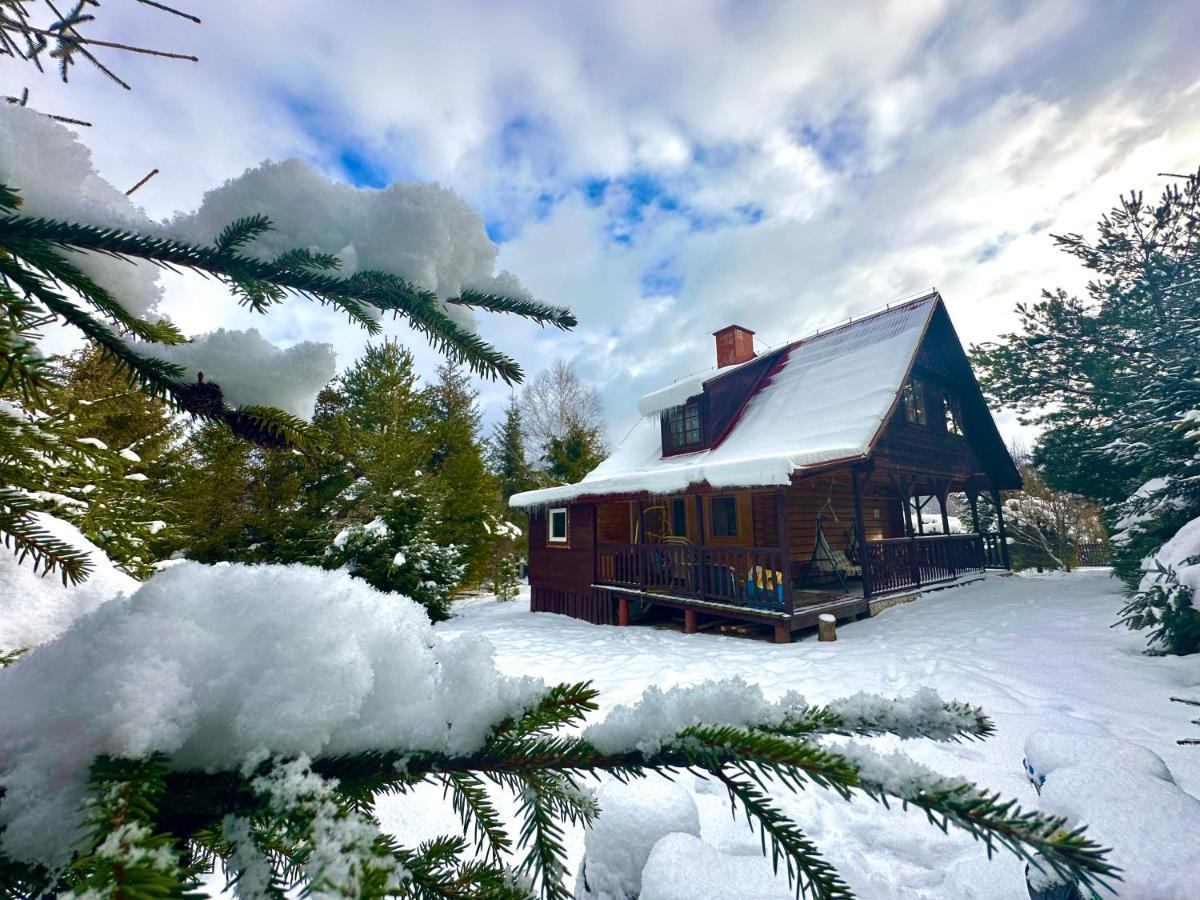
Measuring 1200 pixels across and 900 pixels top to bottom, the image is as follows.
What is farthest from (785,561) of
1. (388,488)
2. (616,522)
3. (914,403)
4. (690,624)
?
(388,488)

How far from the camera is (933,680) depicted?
5.09 metres

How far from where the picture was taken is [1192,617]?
4840 millimetres

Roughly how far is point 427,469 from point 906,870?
15781 mm

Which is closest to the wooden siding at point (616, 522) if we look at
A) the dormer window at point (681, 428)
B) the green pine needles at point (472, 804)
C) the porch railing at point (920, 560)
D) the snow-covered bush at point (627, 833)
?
the dormer window at point (681, 428)

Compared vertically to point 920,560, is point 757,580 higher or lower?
lower

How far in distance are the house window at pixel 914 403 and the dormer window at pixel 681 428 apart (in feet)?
15.2

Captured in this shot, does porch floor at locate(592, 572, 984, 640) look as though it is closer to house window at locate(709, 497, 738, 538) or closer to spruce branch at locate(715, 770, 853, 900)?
house window at locate(709, 497, 738, 538)

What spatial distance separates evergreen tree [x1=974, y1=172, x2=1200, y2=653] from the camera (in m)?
7.03

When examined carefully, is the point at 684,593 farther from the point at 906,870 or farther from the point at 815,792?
the point at 906,870

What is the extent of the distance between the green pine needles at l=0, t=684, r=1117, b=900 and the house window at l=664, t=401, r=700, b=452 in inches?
458

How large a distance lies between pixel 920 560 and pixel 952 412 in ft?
15.8

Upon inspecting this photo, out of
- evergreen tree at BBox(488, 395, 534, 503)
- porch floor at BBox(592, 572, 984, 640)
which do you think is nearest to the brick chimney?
porch floor at BBox(592, 572, 984, 640)

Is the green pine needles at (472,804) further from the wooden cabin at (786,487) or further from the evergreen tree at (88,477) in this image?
the wooden cabin at (786,487)

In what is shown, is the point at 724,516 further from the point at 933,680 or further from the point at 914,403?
the point at 933,680
